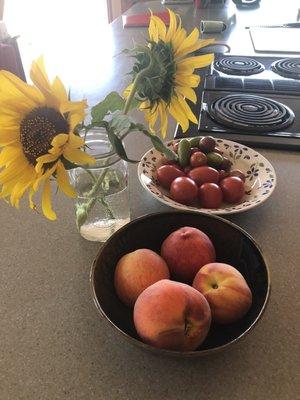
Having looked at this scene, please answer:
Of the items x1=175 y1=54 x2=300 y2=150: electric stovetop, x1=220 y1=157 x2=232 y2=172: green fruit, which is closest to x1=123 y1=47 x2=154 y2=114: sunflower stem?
x1=220 y1=157 x2=232 y2=172: green fruit

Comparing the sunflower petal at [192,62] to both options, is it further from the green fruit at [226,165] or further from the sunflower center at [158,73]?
the green fruit at [226,165]

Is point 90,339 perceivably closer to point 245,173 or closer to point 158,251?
point 158,251

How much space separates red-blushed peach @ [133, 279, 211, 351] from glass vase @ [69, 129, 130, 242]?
17cm

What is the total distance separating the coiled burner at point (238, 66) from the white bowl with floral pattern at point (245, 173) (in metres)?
0.53

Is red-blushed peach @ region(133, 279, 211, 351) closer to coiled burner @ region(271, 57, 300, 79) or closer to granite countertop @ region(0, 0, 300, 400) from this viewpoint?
granite countertop @ region(0, 0, 300, 400)

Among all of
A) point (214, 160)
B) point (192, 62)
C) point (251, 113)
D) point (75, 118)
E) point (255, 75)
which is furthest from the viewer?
point (255, 75)

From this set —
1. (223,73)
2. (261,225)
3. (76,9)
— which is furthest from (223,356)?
(76,9)

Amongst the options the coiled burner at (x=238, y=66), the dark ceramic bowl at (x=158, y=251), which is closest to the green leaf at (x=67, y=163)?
the dark ceramic bowl at (x=158, y=251)

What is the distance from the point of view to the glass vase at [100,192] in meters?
0.45

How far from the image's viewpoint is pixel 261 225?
0.59m

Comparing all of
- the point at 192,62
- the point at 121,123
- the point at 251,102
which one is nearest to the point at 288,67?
the point at 251,102

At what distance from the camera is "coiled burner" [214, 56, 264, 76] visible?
3.75ft

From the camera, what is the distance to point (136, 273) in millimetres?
408

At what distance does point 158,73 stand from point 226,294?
10.2 inches
